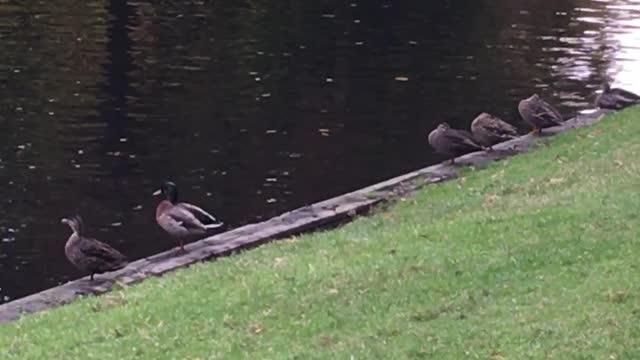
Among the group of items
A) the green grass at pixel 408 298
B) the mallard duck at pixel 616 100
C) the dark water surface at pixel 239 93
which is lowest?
the dark water surface at pixel 239 93

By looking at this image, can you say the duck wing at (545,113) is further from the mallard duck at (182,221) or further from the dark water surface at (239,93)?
the mallard duck at (182,221)

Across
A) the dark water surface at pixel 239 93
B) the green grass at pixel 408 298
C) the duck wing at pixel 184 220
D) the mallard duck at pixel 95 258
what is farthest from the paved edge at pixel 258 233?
the dark water surface at pixel 239 93

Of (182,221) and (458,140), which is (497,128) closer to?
(458,140)

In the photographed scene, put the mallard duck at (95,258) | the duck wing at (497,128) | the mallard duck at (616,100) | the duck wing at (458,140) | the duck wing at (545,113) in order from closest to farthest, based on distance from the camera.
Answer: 1. the mallard duck at (95,258)
2. the duck wing at (458,140)
3. the duck wing at (497,128)
4. the duck wing at (545,113)
5. the mallard duck at (616,100)

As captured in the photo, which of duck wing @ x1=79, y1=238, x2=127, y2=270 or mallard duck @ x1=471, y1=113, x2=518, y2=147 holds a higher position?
duck wing @ x1=79, y1=238, x2=127, y2=270

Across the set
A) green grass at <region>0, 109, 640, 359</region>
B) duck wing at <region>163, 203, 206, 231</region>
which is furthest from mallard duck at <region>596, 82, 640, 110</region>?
duck wing at <region>163, 203, 206, 231</region>

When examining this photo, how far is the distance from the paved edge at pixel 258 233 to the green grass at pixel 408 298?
2.09 ft

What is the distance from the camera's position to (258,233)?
54.5 feet

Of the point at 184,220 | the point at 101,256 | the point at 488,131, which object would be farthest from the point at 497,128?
the point at 101,256

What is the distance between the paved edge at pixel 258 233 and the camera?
14469 millimetres

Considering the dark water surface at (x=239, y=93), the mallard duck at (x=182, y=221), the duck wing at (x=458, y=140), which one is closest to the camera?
the mallard duck at (x=182, y=221)

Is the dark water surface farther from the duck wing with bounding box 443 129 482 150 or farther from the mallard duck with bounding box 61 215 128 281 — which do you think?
the duck wing with bounding box 443 129 482 150

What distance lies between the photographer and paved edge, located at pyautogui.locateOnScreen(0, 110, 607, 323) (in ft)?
47.5

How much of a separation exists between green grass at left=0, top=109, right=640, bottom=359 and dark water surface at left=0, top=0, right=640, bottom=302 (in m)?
3.89
